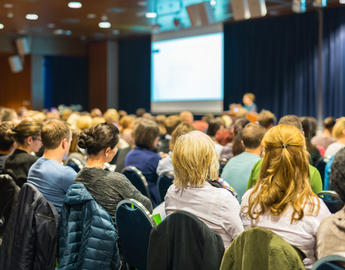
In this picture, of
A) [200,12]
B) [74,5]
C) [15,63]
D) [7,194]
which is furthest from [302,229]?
[15,63]

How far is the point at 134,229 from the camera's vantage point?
238 centimetres

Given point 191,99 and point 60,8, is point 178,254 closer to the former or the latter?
point 60,8

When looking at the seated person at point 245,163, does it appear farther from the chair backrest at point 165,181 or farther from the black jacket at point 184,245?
the black jacket at point 184,245

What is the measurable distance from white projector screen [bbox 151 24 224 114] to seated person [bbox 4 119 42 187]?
30.7 ft

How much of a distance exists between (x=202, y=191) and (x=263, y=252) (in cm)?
67

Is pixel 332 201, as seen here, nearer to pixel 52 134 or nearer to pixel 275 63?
pixel 52 134

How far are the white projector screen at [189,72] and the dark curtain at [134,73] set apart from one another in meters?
1.17

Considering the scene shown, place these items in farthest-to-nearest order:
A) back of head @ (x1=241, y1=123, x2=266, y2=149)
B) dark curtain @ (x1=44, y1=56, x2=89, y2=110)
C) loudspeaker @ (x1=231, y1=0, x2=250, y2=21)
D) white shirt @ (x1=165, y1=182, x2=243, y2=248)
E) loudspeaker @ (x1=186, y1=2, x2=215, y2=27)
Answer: dark curtain @ (x1=44, y1=56, x2=89, y2=110)
loudspeaker @ (x1=186, y1=2, x2=215, y2=27)
loudspeaker @ (x1=231, y1=0, x2=250, y2=21)
back of head @ (x1=241, y1=123, x2=266, y2=149)
white shirt @ (x1=165, y1=182, x2=243, y2=248)

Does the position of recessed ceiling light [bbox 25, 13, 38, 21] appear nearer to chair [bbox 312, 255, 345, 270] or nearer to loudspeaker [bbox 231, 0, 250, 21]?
loudspeaker [bbox 231, 0, 250, 21]

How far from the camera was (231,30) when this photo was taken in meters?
12.7

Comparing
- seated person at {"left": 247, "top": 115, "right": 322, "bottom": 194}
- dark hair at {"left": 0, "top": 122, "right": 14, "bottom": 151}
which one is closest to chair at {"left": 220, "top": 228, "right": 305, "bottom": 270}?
seated person at {"left": 247, "top": 115, "right": 322, "bottom": 194}

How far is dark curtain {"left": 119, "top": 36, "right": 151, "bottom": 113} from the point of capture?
1555cm

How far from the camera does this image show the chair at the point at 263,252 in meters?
1.60

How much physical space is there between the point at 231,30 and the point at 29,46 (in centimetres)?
726
